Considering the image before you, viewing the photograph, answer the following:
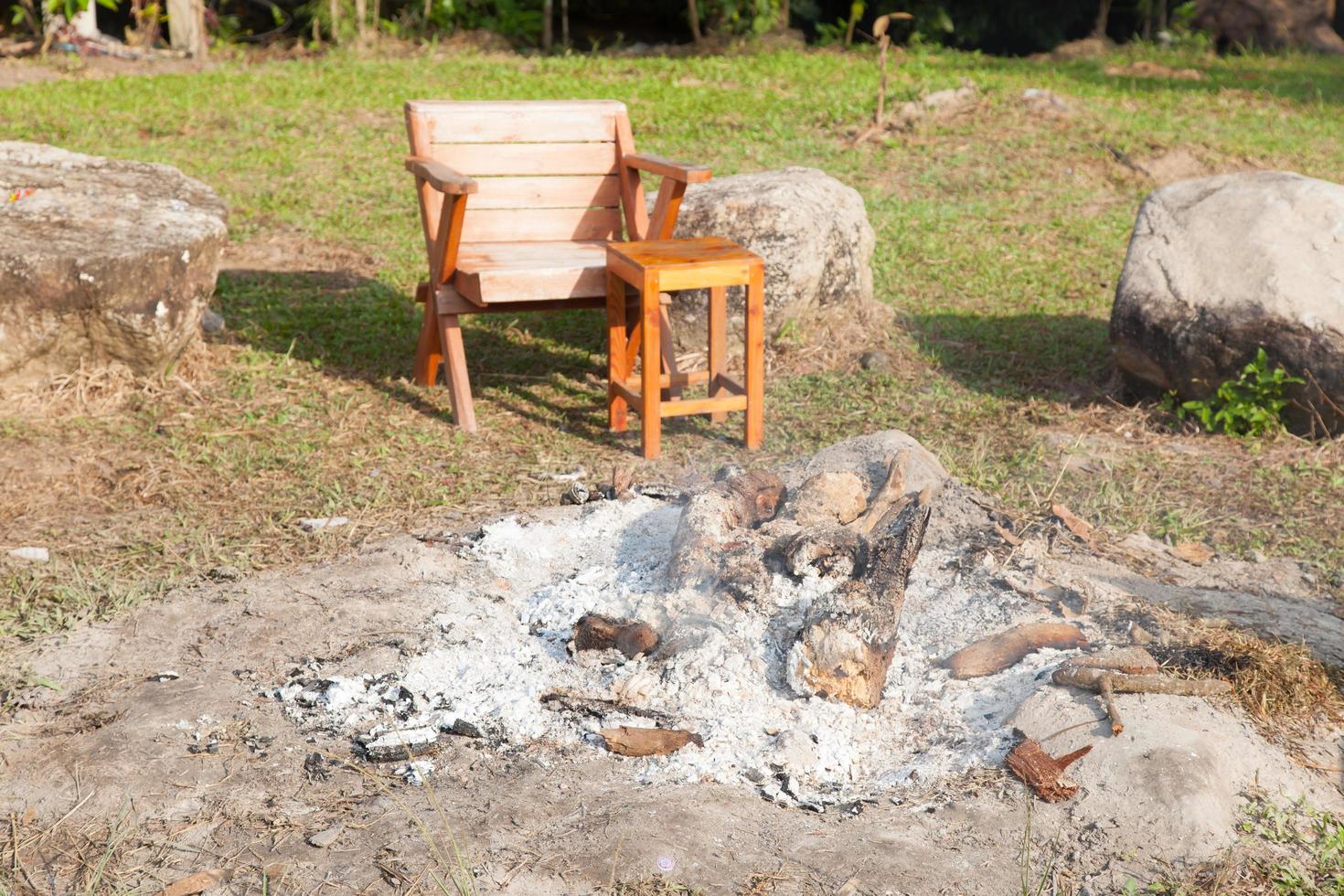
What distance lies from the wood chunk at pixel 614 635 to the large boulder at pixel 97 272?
2.63m

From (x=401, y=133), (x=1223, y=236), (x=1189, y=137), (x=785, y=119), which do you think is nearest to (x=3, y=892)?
(x=1223, y=236)

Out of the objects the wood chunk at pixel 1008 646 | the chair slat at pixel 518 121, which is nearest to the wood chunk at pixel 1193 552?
the wood chunk at pixel 1008 646

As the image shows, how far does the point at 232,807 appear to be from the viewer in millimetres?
2521

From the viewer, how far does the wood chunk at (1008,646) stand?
2.96 metres

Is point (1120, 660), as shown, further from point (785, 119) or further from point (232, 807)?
point (785, 119)

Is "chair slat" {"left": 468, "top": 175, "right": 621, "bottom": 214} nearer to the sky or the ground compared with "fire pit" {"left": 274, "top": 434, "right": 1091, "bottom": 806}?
nearer to the sky

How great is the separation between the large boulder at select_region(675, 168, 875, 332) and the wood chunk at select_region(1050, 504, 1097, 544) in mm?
1918

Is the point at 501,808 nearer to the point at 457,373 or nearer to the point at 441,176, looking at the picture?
the point at 457,373

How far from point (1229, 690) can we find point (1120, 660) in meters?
0.25

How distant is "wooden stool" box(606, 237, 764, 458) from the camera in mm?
4285

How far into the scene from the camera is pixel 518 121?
5094mm

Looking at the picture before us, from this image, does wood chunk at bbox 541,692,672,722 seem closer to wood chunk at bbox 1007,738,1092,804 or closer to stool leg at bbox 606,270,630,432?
wood chunk at bbox 1007,738,1092,804

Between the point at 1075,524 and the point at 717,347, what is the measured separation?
1.54 m

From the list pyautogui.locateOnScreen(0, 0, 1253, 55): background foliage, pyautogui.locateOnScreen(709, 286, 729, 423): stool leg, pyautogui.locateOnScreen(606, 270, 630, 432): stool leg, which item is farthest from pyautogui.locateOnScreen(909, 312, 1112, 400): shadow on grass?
pyautogui.locateOnScreen(0, 0, 1253, 55): background foliage
